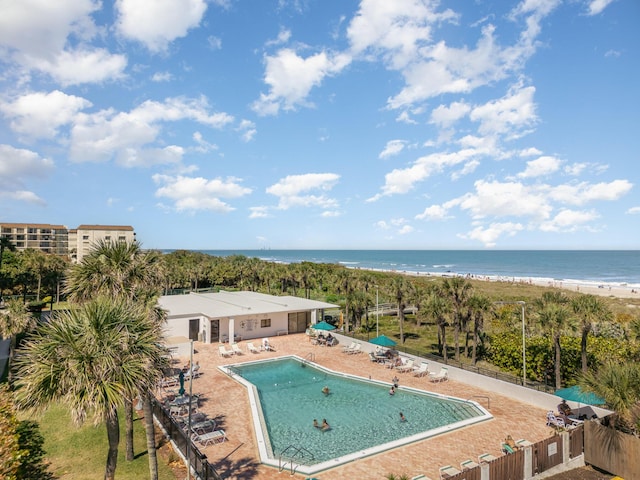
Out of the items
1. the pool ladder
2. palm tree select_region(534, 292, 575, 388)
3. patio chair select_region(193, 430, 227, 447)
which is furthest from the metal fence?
palm tree select_region(534, 292, 575, 388)

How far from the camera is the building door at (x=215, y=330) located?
3094 cm

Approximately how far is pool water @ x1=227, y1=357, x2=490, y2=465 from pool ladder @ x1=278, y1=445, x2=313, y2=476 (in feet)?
0.13

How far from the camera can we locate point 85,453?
14336 mm

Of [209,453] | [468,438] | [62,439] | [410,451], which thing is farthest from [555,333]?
[62,439]

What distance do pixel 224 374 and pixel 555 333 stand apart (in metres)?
18.9

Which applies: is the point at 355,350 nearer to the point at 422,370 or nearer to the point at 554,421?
the point at 422,370

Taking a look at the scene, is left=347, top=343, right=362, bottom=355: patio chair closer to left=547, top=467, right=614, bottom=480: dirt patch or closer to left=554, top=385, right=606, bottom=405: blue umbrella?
left=554, top=385, right=606, bottom=405: blue umbrella

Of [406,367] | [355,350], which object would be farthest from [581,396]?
[355,350]

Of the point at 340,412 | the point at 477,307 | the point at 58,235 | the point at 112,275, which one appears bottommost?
the point at 340,412

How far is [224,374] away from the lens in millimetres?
23344

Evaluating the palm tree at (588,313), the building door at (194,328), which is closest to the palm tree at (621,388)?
the palm tree at (588,313)

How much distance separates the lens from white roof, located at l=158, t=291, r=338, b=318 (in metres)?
31.0

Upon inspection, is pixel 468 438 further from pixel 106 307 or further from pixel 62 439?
pixel 62 439

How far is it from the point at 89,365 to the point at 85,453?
8222 millimetres
